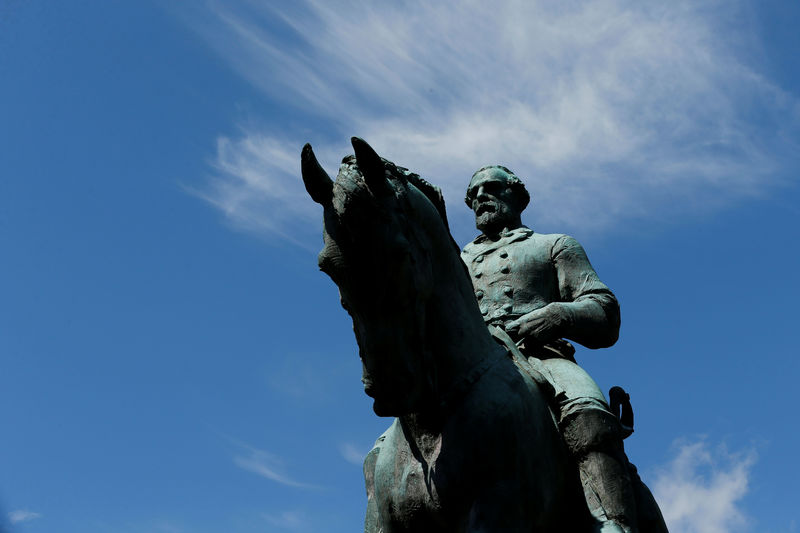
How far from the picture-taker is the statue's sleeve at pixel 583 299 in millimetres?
7695

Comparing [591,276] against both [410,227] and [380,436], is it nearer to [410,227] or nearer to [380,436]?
[380,436]

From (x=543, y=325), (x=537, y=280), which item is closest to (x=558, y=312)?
(x=543, y=325)

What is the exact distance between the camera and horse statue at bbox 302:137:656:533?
5.63m

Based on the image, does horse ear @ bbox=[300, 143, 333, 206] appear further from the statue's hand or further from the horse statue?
the statue's hand

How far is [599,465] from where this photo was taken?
22.4 feet

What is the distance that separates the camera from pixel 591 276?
27.0ft

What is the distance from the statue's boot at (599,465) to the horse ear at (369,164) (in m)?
2.25

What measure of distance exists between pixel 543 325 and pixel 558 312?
153mm

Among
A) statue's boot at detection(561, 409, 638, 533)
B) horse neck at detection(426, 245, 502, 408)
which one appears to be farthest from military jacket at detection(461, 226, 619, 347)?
horse neck at detection(426, 245, 502, 408)

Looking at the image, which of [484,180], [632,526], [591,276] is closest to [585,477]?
[632,526]

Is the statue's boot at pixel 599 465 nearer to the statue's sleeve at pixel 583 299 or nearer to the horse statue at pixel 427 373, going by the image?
the horse statue at pixel 427 373

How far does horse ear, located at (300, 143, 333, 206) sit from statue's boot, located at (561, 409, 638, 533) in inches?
92.4

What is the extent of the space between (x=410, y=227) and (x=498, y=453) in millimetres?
1389

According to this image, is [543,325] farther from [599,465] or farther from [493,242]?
A: [493,242]
